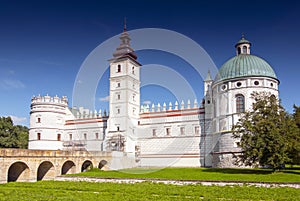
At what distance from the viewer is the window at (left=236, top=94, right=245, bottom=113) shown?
119 feet

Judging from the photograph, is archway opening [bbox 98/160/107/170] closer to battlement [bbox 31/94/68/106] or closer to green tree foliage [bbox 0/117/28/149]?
battlement [bbox 31/94/68/106]

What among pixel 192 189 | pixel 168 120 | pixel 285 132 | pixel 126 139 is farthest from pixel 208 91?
pixel 192 189

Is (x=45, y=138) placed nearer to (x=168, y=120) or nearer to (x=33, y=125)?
(x=33, y=125)

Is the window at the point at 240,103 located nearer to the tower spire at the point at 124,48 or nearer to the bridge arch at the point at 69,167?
the tower spire at the point at 124,48

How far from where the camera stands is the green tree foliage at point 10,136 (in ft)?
175

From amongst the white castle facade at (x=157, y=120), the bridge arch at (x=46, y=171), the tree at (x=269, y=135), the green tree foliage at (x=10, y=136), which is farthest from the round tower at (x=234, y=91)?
the green tree foliage at (x=10, y=136)

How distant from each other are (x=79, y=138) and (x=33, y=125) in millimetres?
8219

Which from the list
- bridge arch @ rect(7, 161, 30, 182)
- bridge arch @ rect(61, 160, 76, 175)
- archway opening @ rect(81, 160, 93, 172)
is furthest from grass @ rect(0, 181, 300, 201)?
archway opening @ rect(81, 160, 93, 172)

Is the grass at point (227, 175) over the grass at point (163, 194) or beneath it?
beneath

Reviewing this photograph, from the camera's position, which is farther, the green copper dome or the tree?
the green copper dome

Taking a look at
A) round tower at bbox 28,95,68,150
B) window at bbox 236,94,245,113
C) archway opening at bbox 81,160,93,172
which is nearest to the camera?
archway opening at bbox 81,160,93,172

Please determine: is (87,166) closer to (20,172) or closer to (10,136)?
(20,172)

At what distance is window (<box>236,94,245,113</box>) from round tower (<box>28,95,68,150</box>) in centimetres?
3115

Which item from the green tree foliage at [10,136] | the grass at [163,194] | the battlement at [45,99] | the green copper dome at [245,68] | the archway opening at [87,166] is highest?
the green copper dome at [245,68]
